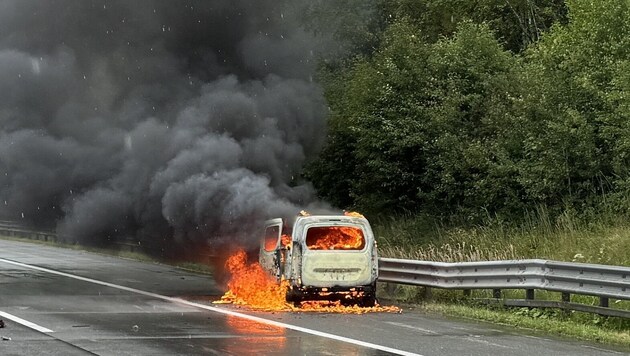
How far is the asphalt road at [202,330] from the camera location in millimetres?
11766

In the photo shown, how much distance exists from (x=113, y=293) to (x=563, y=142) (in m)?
10.8

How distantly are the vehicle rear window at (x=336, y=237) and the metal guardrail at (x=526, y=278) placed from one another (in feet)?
3.50

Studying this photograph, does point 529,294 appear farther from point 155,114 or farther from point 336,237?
point 155,114

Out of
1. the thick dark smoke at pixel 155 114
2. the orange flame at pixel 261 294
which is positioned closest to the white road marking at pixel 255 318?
the orange flame at pixel 261 294

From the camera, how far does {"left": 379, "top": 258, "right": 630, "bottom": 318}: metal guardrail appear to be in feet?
45.3

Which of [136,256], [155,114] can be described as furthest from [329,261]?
[136,256]

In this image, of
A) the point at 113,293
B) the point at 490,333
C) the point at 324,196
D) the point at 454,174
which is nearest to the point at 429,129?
the point at 454,174

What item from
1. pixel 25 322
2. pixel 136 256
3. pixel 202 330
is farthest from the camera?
pixel 136 256

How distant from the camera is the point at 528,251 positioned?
19.9 meters

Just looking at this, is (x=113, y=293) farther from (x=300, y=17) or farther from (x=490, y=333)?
(x=300, y=17)

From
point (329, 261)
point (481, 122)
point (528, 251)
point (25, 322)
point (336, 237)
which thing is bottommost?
point (25, 322)

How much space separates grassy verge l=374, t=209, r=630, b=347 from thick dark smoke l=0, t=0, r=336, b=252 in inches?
140

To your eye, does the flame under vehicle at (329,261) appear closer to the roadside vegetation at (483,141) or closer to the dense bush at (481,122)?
the roadside vegetation at (483,141)

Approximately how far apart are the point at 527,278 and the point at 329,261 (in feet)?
10.6
